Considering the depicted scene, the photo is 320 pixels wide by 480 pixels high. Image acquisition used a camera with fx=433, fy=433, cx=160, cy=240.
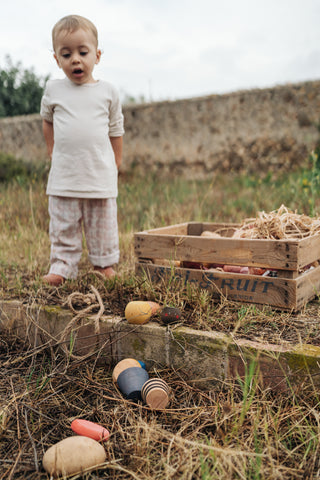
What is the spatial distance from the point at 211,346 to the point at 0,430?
1.01m

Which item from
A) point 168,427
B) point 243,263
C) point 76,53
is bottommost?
point 168,427

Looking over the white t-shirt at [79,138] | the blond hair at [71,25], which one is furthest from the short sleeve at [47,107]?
the blond hair at [71,25]

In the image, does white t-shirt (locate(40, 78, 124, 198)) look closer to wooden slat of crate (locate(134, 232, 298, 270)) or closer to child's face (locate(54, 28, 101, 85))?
child's face (locate(54, 28, 101, 85))

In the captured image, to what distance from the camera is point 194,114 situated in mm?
8891

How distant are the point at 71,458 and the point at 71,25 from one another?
254 cm

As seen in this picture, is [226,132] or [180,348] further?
[226,132]

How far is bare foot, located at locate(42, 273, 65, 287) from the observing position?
306cm

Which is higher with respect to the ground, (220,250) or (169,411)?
(220,250)

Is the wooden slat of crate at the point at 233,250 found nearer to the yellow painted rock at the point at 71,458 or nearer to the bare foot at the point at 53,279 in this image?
the bare foot at the point at 53,279

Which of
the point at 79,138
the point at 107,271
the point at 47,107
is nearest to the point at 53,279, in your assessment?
the point at 107,271

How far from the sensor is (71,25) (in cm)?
282

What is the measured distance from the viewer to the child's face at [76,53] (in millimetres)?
2824

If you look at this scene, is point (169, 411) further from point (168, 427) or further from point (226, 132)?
point (226, 132)

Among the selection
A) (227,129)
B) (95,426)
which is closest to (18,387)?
(95,426)
